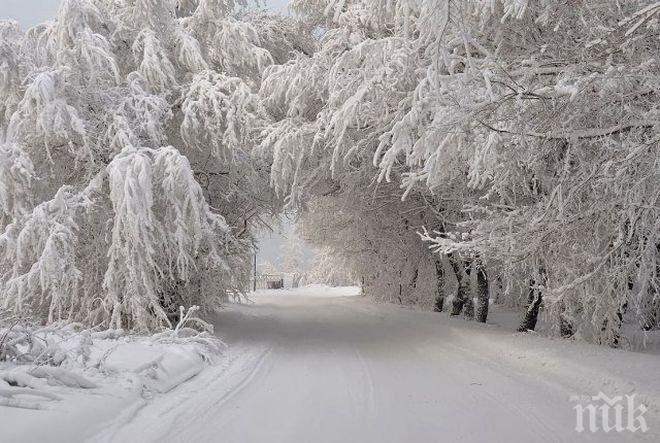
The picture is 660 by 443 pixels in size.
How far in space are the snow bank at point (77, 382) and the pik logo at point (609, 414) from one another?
414 cm

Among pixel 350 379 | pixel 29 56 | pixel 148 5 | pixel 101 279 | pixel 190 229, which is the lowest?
pixel 350 379

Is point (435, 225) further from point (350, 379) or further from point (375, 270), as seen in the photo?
point (350, 379)

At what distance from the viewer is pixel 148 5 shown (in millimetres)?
10789

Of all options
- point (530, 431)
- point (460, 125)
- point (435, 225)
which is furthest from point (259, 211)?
point (530, 431)

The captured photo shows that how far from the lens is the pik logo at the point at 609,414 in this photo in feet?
16.6

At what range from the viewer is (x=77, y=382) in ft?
17.7

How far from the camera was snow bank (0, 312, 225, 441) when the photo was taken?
4.29 m

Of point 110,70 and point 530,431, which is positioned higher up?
point 110,70

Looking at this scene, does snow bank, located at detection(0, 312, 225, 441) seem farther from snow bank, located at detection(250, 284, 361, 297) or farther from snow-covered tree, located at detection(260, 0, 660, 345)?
snow bank, located at detection(250, 284, 361, 297)

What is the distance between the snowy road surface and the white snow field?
1cm

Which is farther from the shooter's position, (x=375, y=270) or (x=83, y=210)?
(x=375, y=270)

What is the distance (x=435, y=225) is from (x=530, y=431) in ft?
41.7

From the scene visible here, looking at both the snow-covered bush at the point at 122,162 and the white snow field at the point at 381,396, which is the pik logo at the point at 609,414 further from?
the snow-covered bush at the point at 122,162

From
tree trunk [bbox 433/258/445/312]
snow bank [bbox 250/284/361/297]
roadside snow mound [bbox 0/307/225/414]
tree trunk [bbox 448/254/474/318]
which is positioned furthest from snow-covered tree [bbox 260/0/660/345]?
snow bank [bbox 250/284/361/297]
